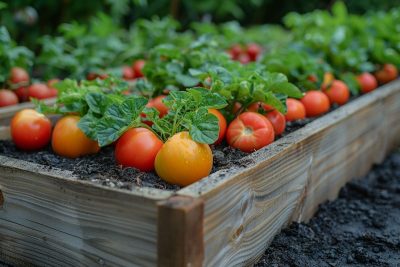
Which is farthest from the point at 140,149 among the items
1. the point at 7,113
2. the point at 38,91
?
the point at 38,91

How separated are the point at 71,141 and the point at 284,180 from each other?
89 centimetres

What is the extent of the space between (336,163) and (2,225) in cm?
164

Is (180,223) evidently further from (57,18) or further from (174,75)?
(57,18)

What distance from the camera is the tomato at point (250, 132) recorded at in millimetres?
2250

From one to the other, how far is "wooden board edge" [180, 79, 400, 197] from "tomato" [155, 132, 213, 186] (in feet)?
0.26

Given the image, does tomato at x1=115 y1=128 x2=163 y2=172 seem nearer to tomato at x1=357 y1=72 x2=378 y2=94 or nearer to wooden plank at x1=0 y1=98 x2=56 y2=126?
wooden plank at x1=0 y1=98 x2=56 y2=126

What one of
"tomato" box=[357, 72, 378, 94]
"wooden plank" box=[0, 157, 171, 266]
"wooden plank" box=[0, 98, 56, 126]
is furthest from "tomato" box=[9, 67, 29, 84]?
"tomato" box=[357, 72, 378, 94]

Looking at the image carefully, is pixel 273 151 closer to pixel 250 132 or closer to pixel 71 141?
pixel 250 132

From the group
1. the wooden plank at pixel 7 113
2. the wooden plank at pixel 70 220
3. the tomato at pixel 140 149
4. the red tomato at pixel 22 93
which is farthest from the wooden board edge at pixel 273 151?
the red tomato at pixel 22 93

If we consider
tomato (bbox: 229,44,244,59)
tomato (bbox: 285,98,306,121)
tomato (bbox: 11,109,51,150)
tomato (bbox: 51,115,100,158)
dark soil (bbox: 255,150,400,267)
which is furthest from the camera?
tomato (bbox: 229,44,244,59)

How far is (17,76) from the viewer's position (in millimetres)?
3207

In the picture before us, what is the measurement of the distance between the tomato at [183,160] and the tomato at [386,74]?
7.80ft

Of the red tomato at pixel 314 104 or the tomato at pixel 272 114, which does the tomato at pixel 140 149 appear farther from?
the red tomato at pixel 314 104

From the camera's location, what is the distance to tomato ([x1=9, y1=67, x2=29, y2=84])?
319 cm
